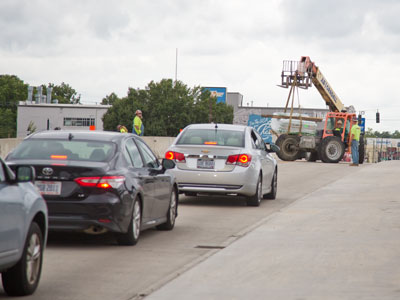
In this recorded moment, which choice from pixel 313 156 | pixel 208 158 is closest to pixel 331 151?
pixel 313 156

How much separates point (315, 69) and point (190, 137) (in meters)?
27.3

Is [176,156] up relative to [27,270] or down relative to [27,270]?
up

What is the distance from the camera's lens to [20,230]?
678 cm

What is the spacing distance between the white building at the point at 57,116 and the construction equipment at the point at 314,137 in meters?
105

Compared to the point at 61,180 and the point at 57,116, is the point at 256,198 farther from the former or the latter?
the point at 57,116

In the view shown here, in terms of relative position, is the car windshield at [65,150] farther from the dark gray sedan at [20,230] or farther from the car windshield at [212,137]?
the car windshield at [212,137]

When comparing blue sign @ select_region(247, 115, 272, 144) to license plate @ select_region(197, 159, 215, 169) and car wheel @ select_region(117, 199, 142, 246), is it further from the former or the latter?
car wheel @ select_region(117, 199, 142, 246)

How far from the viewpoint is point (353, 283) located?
7.84 meters

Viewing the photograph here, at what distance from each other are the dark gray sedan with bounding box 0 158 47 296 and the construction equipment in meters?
32.7

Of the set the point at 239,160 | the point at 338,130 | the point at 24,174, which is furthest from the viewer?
the point at 338,130

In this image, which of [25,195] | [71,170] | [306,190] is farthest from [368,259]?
[306,190]

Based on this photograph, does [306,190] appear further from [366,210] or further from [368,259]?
[368,259]

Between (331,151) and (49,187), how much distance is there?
3047cm

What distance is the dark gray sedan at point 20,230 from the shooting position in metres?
6.54
